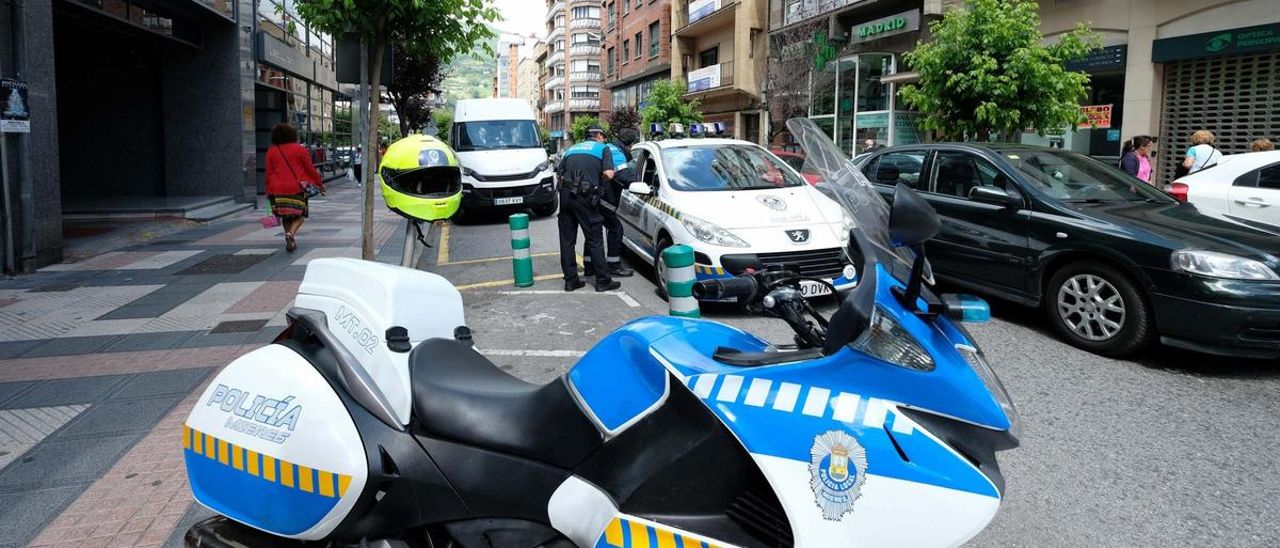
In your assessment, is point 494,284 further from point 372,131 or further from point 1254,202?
point 1254,202

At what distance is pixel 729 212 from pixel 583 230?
1682 mm

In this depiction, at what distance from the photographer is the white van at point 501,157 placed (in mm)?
15078

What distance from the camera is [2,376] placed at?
5.33 metres

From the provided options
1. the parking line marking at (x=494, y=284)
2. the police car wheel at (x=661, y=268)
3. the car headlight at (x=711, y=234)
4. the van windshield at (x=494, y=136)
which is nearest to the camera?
the car headlight at (x=711, y=234)

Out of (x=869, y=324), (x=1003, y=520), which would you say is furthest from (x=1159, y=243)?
(x=869, y=324)

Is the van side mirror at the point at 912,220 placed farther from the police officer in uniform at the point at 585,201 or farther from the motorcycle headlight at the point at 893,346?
the police officer in uniform at the point at 585,201

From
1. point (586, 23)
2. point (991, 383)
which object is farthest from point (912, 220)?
point (586, 23)

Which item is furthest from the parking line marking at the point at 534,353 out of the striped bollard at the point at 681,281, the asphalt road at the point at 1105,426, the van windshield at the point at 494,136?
the van windshield at the point at 494,136

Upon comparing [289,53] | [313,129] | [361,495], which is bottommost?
[361,495]

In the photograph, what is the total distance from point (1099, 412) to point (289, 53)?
2196cm

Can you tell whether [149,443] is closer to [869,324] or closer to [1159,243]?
[869,324]

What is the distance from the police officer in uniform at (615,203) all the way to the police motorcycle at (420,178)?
9.20 ft

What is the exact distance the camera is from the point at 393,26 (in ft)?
28.3

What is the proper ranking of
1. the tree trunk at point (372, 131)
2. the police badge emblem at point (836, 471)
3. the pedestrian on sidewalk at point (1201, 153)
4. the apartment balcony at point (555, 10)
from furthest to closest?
the apartment balcony at point (555, 10)
the pedestrian on sidewalk at point (1201, 153)
the tree trunk at point (372, 131)
the police badge emblem at point (836, 471)
